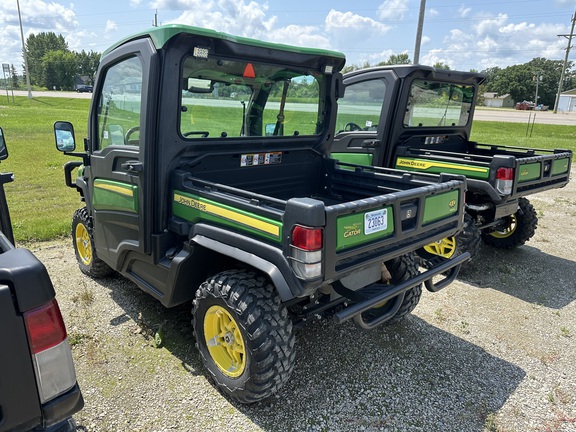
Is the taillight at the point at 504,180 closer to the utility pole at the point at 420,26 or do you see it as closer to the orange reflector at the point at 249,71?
the orange reflector at the point at 249,71

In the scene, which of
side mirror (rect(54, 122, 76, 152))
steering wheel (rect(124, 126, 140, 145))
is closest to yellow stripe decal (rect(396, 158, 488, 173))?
steering wheel (rect(124, 126, 140, 145))

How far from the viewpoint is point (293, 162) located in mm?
3842

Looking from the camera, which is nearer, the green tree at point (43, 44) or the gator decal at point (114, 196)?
the gator decal at point (114, 196)

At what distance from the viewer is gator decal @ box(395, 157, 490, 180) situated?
4.69 metres

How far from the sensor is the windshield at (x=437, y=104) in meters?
5.71

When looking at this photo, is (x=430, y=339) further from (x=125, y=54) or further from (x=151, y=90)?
(x=125, y=54)

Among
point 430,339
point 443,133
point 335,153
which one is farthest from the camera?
point 443,133

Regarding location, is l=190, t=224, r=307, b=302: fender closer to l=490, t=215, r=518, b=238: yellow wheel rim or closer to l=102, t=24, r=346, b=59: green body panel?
l=102, t=24, r=346, b=59: green body panel

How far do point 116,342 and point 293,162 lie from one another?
2060 mm

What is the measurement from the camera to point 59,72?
7425 cm

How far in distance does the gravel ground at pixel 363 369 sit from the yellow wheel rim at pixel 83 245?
20 cm

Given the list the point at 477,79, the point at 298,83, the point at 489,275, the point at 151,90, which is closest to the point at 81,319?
the point at 151,90

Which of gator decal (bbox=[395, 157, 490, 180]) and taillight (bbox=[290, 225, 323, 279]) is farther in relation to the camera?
gator decal (bbox=[395, 157, 490, 180])

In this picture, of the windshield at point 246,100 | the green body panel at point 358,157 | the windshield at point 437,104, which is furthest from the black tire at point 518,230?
the windshield at point 246,100
